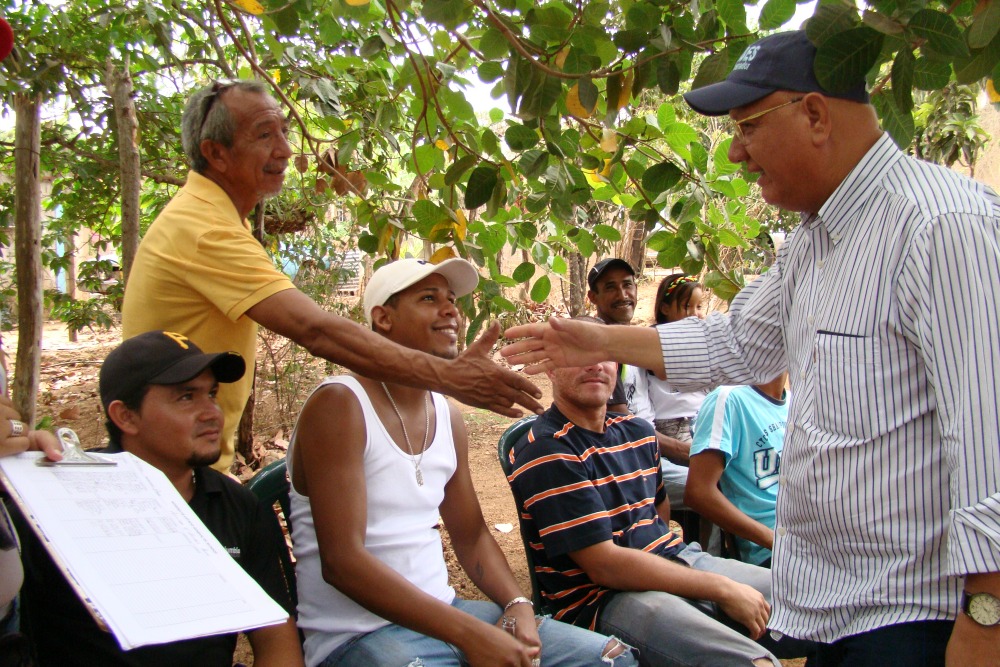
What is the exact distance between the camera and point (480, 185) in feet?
8.02

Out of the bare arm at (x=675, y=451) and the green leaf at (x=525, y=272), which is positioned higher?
the green leaf at (x=525, y=272)

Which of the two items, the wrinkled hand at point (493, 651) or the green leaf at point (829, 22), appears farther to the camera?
the wrinkled hand at point (493, 651)

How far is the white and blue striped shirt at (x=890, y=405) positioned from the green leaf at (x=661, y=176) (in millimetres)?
846

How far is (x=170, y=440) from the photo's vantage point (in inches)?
85.1

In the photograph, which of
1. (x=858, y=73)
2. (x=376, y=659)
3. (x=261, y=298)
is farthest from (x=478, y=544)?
(x=858, y=73)

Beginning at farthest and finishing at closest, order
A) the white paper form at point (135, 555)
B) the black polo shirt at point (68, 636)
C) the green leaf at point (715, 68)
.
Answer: the green leaf at point (715, 68) → the black polo shirt at point (68, 636) → the white paper form at point (135, 555)

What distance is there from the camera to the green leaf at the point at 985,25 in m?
1.39

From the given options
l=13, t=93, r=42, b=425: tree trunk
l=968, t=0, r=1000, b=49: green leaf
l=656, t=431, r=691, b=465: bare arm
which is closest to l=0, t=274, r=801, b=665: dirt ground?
l=13, t=93, r=42, b=425: tree trunk

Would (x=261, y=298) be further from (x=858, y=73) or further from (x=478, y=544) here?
(x=858, y=73)

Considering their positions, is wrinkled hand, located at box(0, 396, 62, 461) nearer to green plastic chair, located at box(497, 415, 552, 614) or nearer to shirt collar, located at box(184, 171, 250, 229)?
shirt collar, located at box(184, 171, 250, 229)

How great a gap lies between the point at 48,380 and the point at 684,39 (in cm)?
992

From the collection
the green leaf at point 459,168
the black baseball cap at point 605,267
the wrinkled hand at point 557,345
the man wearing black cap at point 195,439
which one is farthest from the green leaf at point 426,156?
the black baseball cap at point 605,267

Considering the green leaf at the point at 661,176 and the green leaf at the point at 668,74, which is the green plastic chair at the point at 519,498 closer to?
the green leaf at the point at 661,176

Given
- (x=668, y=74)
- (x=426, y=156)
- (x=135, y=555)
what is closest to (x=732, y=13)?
(x=668, y=74)
